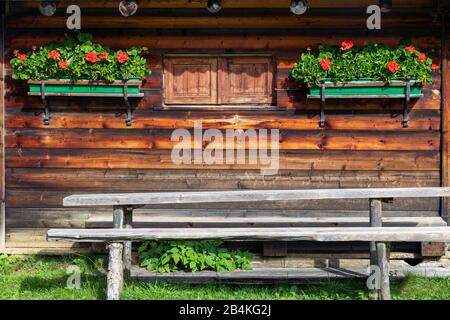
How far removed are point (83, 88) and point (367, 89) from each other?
122 inches

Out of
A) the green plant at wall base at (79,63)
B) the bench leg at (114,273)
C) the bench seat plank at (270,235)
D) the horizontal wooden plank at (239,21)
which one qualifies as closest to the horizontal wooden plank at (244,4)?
the horizontal wooden plank at (239,21)

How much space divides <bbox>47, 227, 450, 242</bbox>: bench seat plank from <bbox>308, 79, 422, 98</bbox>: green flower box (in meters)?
1.86

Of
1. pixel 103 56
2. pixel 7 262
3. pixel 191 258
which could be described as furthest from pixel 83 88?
pixel 191 258

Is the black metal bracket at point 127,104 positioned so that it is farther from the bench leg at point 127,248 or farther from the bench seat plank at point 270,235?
the bench seat plank at point 270,235

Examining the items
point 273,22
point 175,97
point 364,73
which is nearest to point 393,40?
point 364,73

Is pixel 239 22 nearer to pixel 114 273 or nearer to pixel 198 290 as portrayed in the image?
pixel 198 290

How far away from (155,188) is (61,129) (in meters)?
1.28

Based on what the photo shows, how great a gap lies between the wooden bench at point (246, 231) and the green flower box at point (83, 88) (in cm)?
155

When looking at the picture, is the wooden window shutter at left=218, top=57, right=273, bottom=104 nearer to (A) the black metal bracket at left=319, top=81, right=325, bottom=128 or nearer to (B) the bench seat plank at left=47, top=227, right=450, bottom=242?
(A) the black metal bracket at left=319, top=81, right=325, bottom=128

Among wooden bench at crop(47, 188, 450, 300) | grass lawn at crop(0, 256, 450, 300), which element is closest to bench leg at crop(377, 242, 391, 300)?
wooden bench at crop(47, 188, 450, 300)

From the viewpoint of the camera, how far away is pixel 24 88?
707cm

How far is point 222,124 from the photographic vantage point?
23.0 ft

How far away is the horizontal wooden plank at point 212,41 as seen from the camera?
22.7 ft

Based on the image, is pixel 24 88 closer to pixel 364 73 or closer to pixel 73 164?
pixel 73 164
